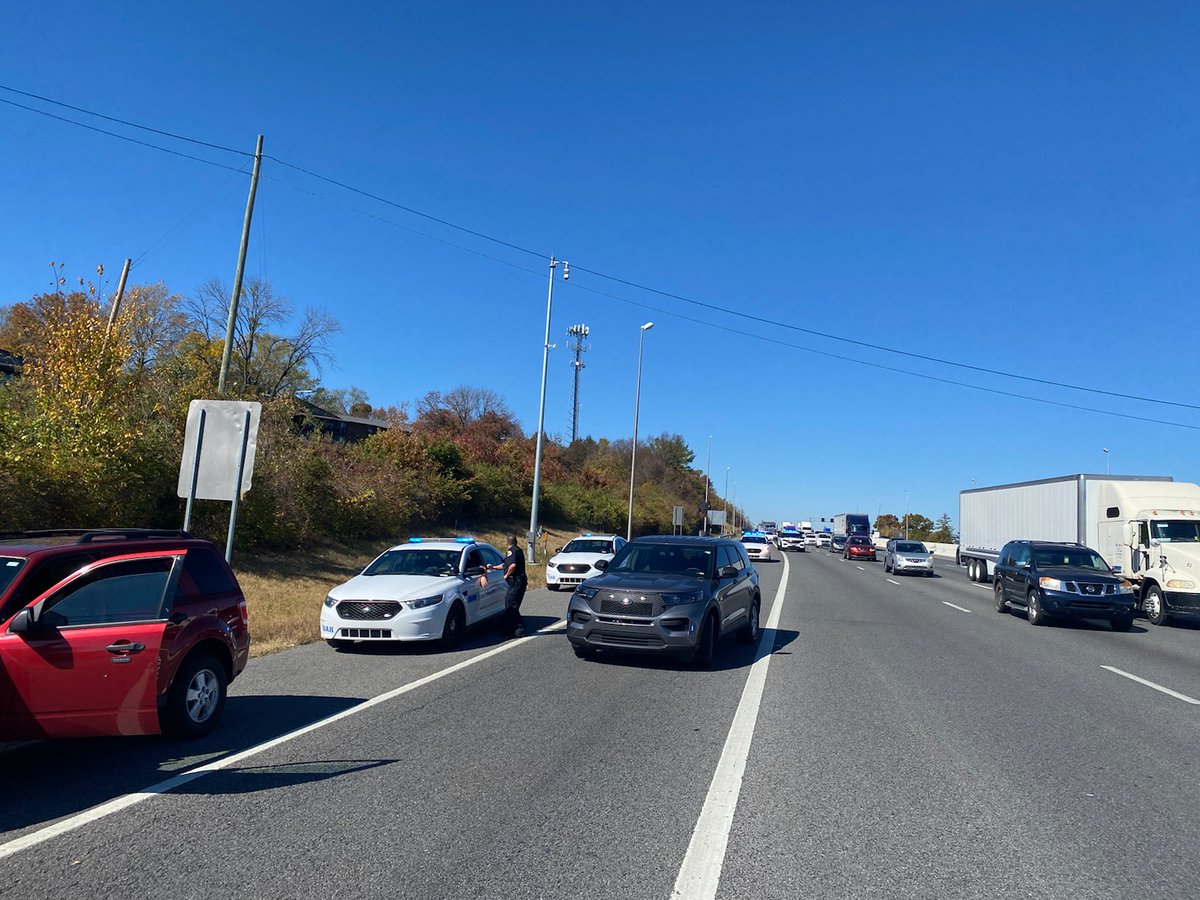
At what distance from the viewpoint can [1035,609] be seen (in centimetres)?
1769

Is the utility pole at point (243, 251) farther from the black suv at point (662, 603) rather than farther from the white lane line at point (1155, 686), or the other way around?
the white lane line at point (1155, 686)

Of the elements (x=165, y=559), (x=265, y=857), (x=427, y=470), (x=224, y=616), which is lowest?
(x=265, y=857)

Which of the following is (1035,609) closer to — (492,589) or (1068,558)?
(1068,558)

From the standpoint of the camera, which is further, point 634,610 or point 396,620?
point 396,620

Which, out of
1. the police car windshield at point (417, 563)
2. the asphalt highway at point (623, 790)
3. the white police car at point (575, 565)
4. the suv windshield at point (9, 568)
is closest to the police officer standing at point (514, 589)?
the police car windshield at point (417, 563)

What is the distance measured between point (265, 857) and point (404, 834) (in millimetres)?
758

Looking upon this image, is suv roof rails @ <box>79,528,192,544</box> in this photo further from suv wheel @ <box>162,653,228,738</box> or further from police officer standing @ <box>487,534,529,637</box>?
police officer standing @ <box>487,534,529,637</box>

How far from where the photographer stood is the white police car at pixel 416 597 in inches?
453

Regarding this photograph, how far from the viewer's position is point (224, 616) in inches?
293

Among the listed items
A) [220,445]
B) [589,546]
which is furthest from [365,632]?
[589,546]

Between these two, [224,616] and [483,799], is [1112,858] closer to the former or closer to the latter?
[483,799]

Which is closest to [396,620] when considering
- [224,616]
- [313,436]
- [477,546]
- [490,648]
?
[490,648]

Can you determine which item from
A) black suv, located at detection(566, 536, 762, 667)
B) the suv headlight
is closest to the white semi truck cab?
black suv, located at detection(566, 536, 762, 667)

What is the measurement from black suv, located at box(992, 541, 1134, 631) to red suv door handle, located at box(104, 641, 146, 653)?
16585mm
